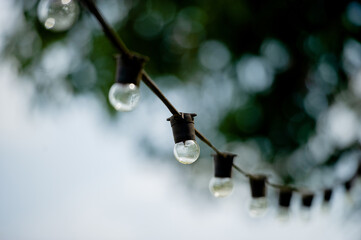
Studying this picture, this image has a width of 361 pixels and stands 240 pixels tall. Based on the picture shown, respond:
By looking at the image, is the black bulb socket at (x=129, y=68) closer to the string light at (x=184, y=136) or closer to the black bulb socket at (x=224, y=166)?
the string light at (x=184, y=136)

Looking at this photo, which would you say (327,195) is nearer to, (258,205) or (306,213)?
(306,213)

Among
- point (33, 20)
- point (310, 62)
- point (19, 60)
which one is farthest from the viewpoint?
point (310, 62)

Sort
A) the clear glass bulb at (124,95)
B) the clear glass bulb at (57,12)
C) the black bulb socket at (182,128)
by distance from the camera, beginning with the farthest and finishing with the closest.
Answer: the black bulb socket at (182,128), the clear glass bulb at (124,95), the clear glass bulb at (57,12)

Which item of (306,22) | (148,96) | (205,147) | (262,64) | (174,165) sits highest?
(306,22)

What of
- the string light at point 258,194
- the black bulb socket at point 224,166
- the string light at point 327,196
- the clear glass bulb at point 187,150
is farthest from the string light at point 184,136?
the string light at point 327,196

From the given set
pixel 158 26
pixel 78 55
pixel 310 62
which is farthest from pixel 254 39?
pixel 78 55

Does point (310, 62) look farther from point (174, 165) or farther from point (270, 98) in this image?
point (174, 165)
